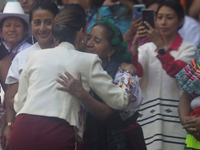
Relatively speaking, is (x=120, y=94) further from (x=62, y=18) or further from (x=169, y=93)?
(x=169, y=93)

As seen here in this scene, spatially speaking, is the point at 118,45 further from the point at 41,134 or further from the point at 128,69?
the point at 41,134

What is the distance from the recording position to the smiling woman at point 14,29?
3.93 meters

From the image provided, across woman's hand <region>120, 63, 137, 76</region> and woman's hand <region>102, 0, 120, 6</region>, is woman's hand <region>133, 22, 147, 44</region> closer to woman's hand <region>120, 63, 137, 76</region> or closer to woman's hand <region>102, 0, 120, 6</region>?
woman's hand <region>102, 0, 120, 6</region>

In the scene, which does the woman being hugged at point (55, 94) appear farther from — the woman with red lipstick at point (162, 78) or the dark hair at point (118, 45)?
the woman with red lipstick at point (162, 78)

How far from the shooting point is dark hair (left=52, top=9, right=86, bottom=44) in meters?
2.59

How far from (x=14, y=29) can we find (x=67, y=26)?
5.14 feet

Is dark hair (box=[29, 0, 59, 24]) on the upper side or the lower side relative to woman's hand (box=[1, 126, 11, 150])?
upper

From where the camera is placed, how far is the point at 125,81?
2.86 meters

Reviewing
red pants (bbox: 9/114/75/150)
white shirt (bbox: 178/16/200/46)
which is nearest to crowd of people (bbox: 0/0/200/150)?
red pants (bbox: 9/114/75/150)

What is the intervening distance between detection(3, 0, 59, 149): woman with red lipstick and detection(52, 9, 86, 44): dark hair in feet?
2.30

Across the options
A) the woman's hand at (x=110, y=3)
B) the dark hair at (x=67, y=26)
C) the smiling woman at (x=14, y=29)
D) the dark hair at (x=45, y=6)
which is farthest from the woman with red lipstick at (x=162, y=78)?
the dark hair at (x=67, y=26)

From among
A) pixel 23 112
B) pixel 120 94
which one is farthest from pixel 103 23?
pixel 23 112

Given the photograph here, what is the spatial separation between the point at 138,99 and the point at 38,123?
1.04m

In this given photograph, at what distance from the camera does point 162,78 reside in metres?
4.05
